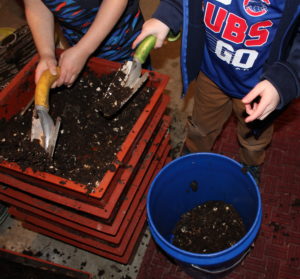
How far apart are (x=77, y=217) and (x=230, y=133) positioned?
102cm

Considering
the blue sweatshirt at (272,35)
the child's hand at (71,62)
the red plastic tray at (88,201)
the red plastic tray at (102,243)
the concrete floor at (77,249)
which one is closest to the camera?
the blue sweatshirt at (272,35)

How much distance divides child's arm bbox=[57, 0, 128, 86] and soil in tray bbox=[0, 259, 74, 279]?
0.71 meters

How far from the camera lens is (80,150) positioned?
110cm

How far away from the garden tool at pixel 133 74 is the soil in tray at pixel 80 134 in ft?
0.13

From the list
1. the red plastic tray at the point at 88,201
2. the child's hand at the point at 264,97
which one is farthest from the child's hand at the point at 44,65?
the child's hand at the point at 264,97

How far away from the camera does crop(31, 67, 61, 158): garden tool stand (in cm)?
103

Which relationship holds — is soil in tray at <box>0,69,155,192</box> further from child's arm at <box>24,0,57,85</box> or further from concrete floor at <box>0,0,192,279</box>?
concrete floor at <box>0,0,192,279</box>

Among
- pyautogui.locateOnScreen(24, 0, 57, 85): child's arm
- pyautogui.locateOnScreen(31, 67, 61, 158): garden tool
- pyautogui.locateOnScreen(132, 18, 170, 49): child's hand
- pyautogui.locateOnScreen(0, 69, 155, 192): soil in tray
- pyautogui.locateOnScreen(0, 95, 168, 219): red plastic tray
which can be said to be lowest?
pyautogui.locateOnScreen(0, 95, 168, 219): red plastic tray

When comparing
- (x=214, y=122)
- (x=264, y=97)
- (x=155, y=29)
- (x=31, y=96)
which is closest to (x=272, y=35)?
(x=264, y=97)

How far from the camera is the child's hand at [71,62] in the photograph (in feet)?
3.66

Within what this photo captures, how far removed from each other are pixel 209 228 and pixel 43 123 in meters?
0.79

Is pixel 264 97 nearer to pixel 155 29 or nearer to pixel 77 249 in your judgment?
pixel 155 29

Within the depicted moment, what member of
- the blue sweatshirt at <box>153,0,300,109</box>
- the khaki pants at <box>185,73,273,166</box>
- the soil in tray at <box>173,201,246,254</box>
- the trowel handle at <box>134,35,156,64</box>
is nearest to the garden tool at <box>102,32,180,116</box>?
the trowel handle at <box>134,35,156,64</box>

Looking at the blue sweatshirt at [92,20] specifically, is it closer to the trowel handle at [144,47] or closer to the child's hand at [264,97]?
the trowel handle at [144,47]
